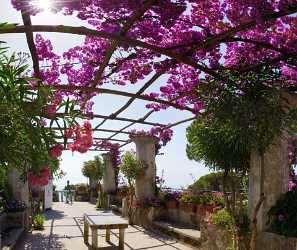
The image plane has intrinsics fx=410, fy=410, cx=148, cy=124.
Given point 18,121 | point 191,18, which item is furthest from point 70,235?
point 18,121

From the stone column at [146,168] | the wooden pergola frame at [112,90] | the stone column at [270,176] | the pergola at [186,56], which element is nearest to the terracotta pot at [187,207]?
the stone column at [146,168]

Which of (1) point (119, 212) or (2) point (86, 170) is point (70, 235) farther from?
(2) point (86, 170)

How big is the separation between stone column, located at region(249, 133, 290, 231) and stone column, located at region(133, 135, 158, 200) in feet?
19.6

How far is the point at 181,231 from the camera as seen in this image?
876cm

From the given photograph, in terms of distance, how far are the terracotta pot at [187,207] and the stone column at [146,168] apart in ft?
6.08

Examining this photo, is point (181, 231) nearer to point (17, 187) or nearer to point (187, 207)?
point (187, 207)

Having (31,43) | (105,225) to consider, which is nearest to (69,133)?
(31,43)

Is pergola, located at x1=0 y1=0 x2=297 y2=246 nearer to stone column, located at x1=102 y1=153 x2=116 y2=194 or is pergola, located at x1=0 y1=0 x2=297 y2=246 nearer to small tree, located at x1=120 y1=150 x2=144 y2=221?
small tree, located at x1=120 y1=150 x2=144 y2=221

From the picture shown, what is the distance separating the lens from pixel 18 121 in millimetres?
3211

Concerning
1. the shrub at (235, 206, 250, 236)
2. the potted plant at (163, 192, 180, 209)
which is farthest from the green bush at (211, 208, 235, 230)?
the potted plant at (163, 192, 180, 209)

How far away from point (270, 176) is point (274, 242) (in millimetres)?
1026

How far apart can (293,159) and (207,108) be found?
4.04 m

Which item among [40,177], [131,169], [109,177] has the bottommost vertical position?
[109,177]

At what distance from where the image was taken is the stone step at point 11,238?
701 centimetres
